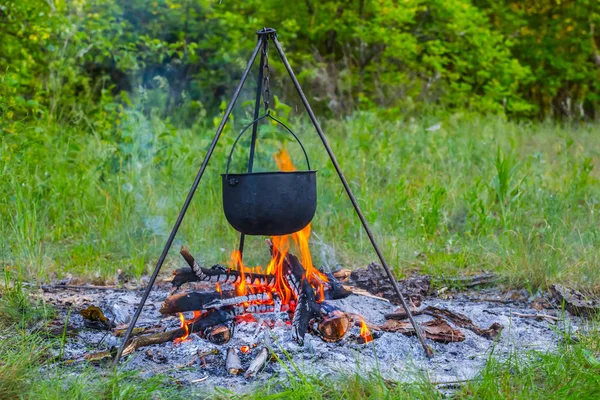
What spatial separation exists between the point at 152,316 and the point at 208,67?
7.37 m

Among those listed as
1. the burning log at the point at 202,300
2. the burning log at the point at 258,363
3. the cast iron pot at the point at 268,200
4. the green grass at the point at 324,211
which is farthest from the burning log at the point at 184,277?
the green grass at the point at 324,211

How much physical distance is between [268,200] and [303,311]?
65 cm

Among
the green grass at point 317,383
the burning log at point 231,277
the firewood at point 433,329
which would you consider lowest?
the firewood at point 433,329

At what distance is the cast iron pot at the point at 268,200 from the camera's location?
2.78m

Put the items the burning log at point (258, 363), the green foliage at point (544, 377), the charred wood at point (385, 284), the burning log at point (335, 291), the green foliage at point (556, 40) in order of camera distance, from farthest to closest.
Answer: the green foliage at point (556, 40) → the charred wood at point (385, 284) → the burning log at point (335, 291) → the burning log at point (258, 363) → the green foliage at point (544, 377)

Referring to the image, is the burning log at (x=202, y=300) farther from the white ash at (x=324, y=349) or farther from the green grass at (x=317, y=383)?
the green grass at (x=317, y=383)

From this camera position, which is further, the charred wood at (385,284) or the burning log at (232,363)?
the charred wood at (385,284)

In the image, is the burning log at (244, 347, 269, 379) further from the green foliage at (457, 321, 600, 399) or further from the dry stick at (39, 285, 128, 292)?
the dry stick at (39, 285, 128, 292)

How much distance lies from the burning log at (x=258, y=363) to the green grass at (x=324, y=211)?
156 centimetres

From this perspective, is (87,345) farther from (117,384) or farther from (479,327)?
(479,327)

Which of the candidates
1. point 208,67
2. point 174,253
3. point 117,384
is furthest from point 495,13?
point 117,384

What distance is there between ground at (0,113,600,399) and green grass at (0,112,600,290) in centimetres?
1

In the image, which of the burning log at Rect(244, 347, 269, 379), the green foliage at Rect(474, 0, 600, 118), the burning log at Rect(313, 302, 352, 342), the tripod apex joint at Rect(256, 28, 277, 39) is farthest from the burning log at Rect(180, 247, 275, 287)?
the green foliage at Rect(474, 0, 600, 118)

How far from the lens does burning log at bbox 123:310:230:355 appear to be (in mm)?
2850
